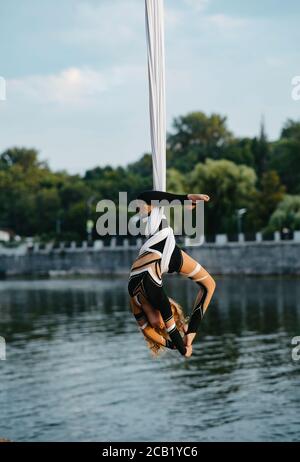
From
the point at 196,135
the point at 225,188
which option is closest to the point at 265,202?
the point at 225,188

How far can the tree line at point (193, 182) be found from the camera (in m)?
104

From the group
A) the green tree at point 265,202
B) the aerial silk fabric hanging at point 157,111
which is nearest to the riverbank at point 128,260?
the green tree at point 265,202

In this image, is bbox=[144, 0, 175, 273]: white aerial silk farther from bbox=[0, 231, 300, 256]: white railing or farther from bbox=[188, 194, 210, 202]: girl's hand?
bbox=[0, 231, 300, 256]: white railing

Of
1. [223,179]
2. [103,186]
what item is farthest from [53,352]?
[103,186]

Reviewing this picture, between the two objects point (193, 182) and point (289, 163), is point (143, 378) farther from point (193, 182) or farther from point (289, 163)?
point (289, 163)

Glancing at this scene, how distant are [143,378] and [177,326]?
38219 mm

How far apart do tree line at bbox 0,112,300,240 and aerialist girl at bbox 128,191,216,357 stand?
92133mm

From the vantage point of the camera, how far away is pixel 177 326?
6215mm

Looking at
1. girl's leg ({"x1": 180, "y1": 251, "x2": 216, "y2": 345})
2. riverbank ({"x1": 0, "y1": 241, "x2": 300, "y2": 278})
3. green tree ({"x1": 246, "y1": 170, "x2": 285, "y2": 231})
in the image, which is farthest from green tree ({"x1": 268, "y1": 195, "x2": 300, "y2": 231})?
girl's leg ({"x1": 180, "y1": 251, "x2": 216, "y2": 345})

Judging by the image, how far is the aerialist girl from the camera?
590 cm

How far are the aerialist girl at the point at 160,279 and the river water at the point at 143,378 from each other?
78.6 feet

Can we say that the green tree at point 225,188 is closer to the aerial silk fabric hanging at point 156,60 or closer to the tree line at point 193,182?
A: the tree line at point 193,182

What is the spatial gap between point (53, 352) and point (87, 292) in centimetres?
3845

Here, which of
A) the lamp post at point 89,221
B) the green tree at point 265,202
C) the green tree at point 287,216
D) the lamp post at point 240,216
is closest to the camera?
the green tree at point 287,216
